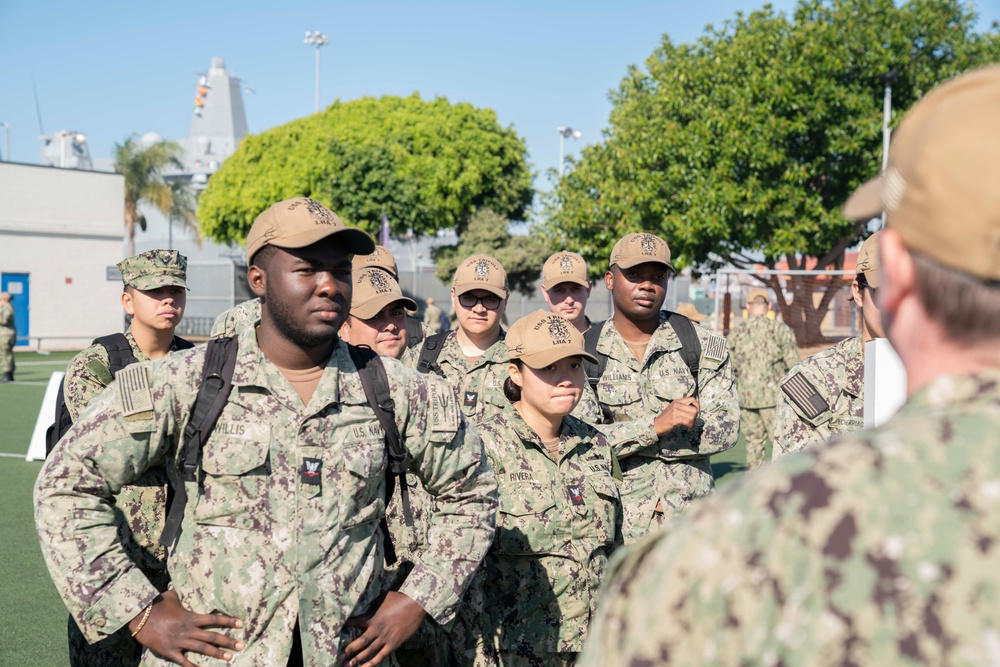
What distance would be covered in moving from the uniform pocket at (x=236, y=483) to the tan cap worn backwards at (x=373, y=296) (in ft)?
8.33

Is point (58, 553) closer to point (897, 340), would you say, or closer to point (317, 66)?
point (897, 340)

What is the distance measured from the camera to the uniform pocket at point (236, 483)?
277 centimetres

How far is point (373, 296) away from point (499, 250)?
3532cm

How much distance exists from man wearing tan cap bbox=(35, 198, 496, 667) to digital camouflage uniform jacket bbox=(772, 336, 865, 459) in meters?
1.71

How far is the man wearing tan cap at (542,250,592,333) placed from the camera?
669cm

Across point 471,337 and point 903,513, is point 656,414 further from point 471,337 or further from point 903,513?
point 903,513

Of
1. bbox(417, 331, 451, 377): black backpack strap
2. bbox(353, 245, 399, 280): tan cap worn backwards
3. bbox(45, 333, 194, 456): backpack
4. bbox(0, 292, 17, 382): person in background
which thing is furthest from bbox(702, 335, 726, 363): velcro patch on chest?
bbox(0, 292, 17, 382): person in background

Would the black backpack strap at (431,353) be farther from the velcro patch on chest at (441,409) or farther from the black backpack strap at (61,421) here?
the velcro patch on chest at (441,409)

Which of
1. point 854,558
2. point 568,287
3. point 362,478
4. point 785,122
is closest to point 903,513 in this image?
point 854,558

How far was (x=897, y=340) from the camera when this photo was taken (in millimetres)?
Answer: 1301

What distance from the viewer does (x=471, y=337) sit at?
6.16 m

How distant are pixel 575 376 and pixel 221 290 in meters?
40.0

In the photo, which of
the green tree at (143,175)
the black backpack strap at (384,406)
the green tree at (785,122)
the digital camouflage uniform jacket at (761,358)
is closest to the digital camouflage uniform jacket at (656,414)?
the black backpack strap at (384,406)

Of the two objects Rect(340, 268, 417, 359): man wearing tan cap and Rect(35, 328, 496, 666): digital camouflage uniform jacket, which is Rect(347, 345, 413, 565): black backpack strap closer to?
Rect(35, 328, 496, 666): digital camouflage uniform jacket
